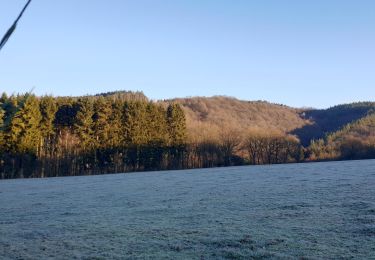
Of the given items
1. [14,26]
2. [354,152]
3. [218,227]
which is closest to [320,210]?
[218,227]

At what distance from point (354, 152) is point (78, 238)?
4143 inches

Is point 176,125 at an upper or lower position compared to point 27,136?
upper

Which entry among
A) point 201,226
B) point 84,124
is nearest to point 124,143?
point 84,124

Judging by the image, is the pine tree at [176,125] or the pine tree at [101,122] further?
the pine tree at [176,125]

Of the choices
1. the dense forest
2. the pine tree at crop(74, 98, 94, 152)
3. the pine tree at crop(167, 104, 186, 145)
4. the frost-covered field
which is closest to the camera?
the frost-covered field

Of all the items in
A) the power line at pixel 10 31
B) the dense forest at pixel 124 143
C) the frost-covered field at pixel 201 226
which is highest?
the dense forest at pixel 124 143

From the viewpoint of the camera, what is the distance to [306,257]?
44.5ft

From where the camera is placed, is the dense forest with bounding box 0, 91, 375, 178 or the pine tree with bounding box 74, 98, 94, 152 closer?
the dense forest with bounding box 0, 91, 375, 178

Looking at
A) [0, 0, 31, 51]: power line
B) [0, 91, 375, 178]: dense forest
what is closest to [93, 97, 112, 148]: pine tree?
[0, 91, 375, 178]: dense forest

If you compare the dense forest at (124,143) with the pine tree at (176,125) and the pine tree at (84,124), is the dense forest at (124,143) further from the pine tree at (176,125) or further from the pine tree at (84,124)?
the pine tree at (84,124)

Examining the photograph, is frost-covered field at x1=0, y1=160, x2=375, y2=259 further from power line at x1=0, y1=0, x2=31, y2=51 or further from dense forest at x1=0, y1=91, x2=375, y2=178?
dense forest at x1=0, y1=91, x2=375, y2=178

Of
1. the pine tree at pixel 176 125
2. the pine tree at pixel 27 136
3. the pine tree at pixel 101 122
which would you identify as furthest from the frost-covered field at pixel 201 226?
the pine tree at pixel 176 125

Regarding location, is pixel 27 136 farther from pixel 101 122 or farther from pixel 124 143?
pixel 124 143

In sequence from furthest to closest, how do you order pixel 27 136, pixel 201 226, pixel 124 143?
pixel 124 143 < pixel 27 136 < pixel 201 226
